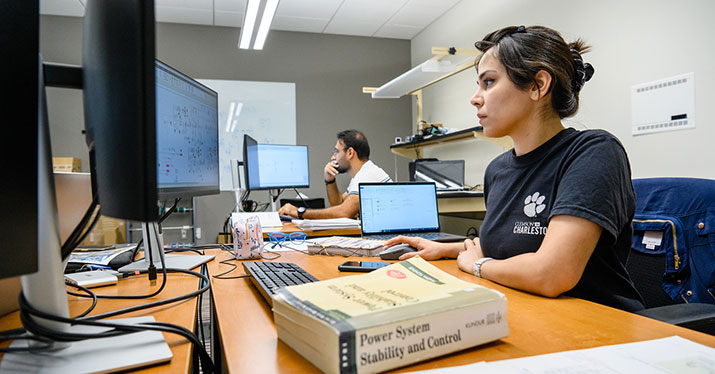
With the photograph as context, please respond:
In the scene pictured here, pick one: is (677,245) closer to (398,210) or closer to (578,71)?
(578,71)

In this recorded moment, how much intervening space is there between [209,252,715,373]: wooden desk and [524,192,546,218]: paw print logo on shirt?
249 mm

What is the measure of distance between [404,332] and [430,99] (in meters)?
4.70

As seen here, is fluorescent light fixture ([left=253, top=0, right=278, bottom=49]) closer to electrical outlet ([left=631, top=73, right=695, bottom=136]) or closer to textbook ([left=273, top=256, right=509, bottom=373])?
electrical outlet ([left=631, top=73, right=695, bottom=136])

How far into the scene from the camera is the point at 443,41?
4.63 meters

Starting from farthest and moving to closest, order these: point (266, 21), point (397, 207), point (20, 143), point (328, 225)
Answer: point (266, 21), point (328, 225), point (397, 207), point (20, 143)

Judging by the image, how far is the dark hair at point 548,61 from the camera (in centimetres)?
105

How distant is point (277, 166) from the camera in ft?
10.3

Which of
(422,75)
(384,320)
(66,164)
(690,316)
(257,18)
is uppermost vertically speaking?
(257,18)

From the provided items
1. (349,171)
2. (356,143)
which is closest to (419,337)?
(356,143)

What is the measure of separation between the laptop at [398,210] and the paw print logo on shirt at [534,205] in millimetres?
699

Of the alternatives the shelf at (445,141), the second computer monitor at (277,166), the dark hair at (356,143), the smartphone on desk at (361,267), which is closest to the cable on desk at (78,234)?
the smartphone on desk at (361,267)

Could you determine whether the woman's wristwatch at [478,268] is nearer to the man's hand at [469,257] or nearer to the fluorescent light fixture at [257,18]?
the man's hand at [469,257]

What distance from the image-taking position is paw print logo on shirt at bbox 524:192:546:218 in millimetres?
1012

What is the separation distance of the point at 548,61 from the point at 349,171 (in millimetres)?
2265
